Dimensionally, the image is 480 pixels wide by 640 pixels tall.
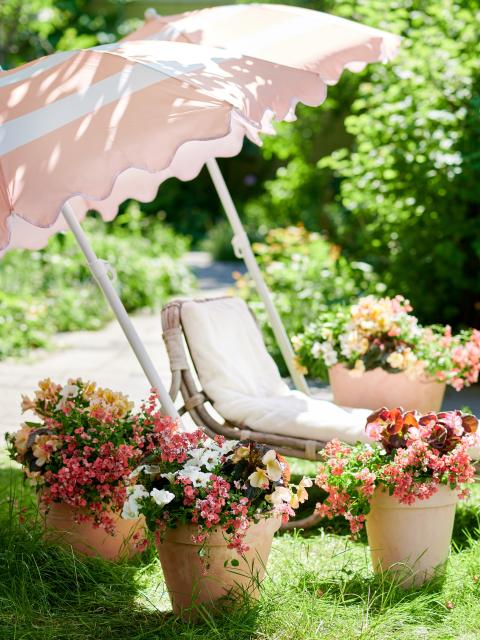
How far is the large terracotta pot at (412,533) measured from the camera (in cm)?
322

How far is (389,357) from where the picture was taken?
14.7 ft

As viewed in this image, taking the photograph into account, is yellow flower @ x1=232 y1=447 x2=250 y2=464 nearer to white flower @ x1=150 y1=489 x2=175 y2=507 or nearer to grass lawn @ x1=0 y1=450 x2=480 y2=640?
white flower @ x1=150 y1=489 x2=175 y2=507

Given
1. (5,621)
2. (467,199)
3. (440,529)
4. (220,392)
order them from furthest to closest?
1. (467,199)
2. (220,392)
3. (440,529)
4. (5,621)

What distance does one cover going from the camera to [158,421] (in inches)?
131

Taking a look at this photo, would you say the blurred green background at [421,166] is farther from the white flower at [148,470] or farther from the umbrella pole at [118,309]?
the white flower at [148,470]

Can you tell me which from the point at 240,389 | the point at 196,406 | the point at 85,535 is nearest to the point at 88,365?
the point at 240,389

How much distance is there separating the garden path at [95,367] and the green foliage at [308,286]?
730mm

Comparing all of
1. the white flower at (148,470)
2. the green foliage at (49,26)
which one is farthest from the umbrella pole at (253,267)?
the green foliage at (49,26)

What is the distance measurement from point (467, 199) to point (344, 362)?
2.45 meters

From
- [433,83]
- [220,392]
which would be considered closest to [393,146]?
[433,83]

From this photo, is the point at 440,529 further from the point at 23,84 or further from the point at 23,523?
the point at 23,84

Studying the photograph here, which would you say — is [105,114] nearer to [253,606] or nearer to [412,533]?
[253,606]

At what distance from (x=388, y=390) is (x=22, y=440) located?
6.00 feet

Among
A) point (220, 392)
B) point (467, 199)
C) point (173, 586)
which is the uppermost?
point (173, 586)
